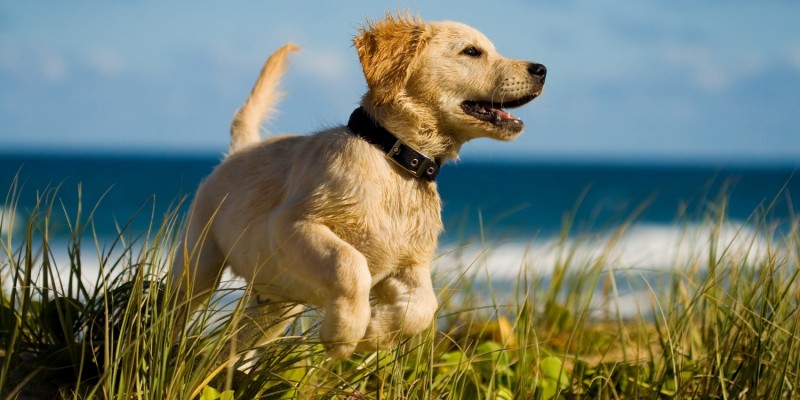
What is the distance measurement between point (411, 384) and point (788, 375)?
1686 mm

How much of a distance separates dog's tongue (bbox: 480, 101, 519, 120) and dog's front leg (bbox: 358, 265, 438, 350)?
69 centimetres

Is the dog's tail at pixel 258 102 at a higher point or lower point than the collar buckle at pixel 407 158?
higher

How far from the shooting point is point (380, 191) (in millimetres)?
3404

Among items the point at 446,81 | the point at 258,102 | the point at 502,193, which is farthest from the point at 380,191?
the point at 502,193

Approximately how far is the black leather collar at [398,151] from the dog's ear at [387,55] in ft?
0.38

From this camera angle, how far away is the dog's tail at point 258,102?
184 inches

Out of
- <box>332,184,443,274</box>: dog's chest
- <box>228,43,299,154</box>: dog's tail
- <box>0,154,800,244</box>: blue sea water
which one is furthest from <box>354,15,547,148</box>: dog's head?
<box>0,154,800,244</box>: blue sea water

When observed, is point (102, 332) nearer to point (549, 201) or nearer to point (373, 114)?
point (373, 114)

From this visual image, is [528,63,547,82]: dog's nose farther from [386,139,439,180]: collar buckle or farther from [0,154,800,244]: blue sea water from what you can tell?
[0,154,800,244]: blue sea water

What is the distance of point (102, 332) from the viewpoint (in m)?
3.81

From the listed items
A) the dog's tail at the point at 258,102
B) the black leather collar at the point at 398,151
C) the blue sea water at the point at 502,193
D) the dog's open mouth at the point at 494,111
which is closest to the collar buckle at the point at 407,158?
the black leather collar at the point at 398,151

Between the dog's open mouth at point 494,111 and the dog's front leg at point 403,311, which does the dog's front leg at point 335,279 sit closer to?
the dog's front leg at point 403,311

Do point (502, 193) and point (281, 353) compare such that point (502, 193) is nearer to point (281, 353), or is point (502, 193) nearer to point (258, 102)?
point (258, 102)

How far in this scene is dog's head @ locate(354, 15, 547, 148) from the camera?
3.50 metres
